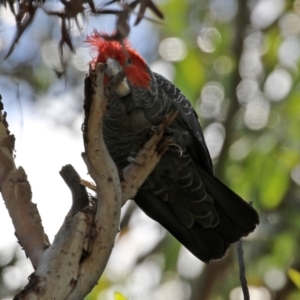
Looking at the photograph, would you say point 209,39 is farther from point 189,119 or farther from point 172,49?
point 189,119

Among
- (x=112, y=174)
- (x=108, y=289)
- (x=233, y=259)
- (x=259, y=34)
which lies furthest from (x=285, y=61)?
(x=112, y=174)

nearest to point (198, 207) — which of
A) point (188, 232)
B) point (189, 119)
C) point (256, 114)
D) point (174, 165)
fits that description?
point (188, 232)

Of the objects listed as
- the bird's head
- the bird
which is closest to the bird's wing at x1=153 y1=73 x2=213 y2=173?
the bird

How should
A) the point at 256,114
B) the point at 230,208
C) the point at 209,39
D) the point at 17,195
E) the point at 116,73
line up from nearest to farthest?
1. the point at 17,195
2. the point at 116,73
3. the point at 230,208
4. the point at 256,114
5. the point at 209,39

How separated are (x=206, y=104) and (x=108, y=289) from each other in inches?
65.4

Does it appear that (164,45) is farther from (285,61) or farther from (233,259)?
(233,259)

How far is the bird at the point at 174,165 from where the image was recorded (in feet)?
13.2

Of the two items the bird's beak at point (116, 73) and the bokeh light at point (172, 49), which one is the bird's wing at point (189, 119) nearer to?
the bird's beak at point (116, 73)

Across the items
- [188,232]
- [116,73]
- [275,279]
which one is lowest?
[275,279]

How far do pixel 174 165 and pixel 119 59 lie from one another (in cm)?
76

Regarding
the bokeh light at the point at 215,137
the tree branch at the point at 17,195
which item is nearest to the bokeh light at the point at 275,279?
the bokeh light at the point at 215,137

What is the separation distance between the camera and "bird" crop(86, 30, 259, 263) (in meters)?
4.02

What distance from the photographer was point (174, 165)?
13.8 ft

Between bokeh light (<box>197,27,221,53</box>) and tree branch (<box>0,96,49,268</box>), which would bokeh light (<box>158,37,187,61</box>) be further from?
tree branch (<box>0,96,49,268</box>)
